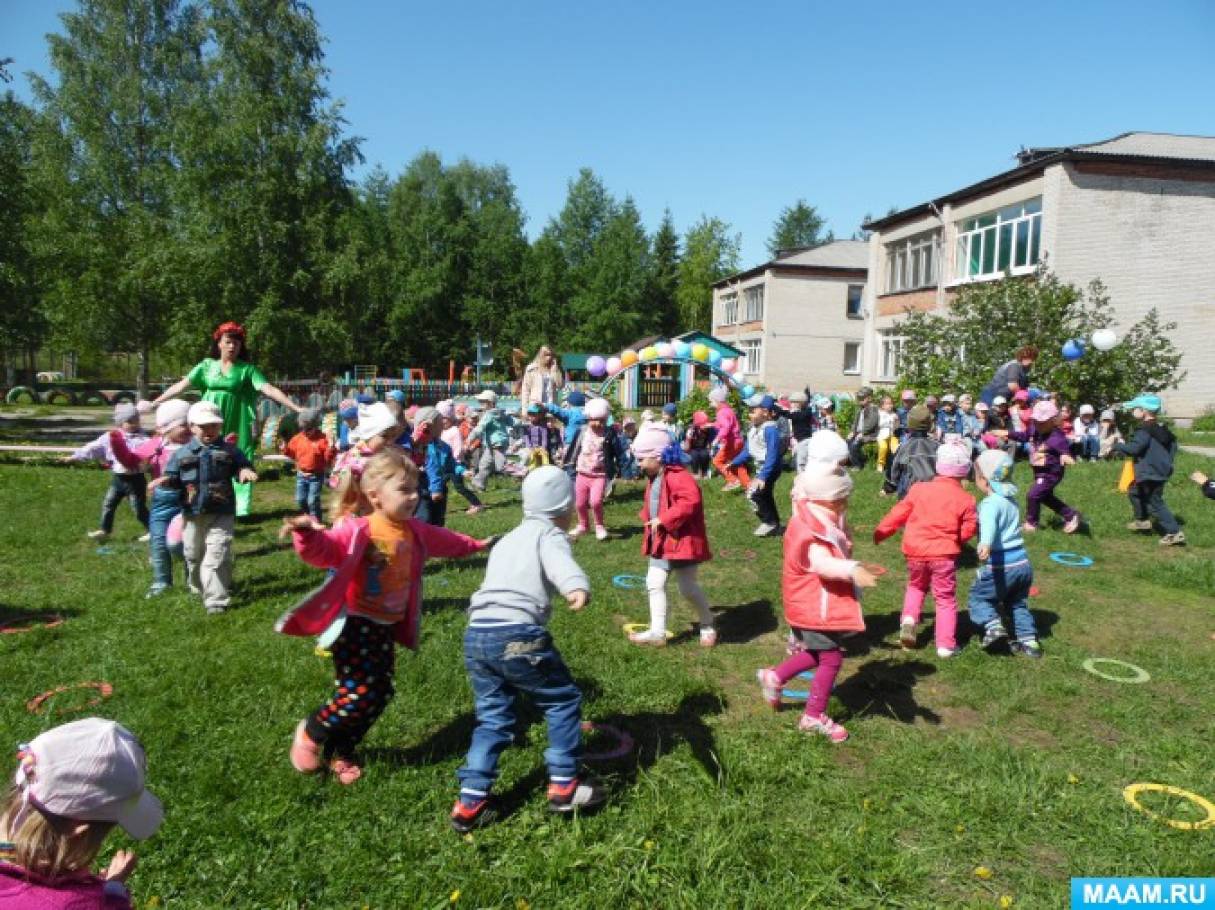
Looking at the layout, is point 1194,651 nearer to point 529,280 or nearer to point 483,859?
point 483,859

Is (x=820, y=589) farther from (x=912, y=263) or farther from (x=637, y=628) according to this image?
(x=912, y=263)

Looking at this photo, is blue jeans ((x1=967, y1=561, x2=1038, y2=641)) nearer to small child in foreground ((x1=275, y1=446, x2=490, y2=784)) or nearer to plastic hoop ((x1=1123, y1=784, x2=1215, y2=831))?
plastic hoop ((x1=1123, y1=784, x2=1215, y2=831))

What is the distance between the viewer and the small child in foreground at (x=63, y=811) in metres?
1.98

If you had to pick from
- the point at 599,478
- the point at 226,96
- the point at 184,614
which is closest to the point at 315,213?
the point at 226,96

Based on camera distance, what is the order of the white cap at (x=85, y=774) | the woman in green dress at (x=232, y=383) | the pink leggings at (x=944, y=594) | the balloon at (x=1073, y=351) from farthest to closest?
the balloon at (x=1073, y=351) < the woman in green dress at (x=232, y=383) < the pink leggings at (x=944, y=594) < the white cap at (x=85, y=774)

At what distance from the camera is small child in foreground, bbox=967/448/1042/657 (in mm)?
6414

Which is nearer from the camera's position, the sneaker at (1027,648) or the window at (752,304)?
the sneaker at (1027,648)

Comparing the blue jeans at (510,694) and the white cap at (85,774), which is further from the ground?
the white cap at (85,774)

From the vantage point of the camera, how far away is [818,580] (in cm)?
502

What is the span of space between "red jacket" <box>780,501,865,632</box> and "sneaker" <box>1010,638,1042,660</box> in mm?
2290

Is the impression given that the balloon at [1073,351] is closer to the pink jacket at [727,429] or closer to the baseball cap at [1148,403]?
the pink jacket at [727,429]

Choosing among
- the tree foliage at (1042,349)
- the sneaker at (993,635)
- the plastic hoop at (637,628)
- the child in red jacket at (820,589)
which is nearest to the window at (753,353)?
the tree foliage at (1042,349)

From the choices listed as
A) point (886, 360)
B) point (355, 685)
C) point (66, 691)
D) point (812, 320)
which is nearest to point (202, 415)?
point (66, 691)

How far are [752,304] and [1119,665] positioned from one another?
47.9m
